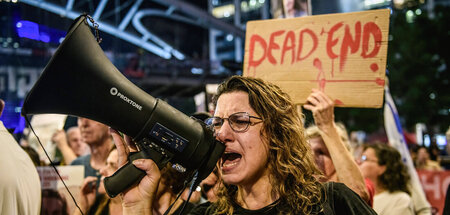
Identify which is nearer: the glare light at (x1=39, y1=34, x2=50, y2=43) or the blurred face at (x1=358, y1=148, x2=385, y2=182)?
the glare light at (x1=39, y1=34, x2=50, y2=43)

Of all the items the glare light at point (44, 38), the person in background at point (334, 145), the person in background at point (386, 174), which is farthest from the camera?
the person in background at point (386, 174)

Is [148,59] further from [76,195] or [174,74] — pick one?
[76,195]

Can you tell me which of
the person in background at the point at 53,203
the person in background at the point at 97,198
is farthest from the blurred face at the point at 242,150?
the person in background at the point at 53,203

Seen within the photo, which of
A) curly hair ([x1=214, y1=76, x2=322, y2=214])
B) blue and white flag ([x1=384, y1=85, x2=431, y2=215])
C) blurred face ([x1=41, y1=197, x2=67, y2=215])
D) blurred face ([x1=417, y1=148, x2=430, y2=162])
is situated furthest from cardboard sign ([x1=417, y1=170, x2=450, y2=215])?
blurred face ([x1=41, y1=197, x2=67, y2=215])

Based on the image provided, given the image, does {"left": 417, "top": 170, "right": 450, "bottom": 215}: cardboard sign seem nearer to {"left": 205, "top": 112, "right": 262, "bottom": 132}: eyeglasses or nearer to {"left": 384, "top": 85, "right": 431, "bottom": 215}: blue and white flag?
{"left": 384, "top": 85, "right": 431, "bottom": 215}: blue and white flag

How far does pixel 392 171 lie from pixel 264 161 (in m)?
2.46

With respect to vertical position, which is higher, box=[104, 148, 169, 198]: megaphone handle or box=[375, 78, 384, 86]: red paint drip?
box=[375, 78, 384, 86]: red paint drip

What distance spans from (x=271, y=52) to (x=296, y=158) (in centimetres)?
91

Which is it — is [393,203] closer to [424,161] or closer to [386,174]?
[386,174]

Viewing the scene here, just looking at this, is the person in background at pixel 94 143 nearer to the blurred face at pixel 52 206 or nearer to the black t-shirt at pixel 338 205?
the blurred face at pixel 52 206

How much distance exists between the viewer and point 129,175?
138cm

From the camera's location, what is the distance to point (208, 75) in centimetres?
2266

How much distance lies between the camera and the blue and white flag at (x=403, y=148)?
3703mm

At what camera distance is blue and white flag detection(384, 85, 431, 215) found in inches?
146
